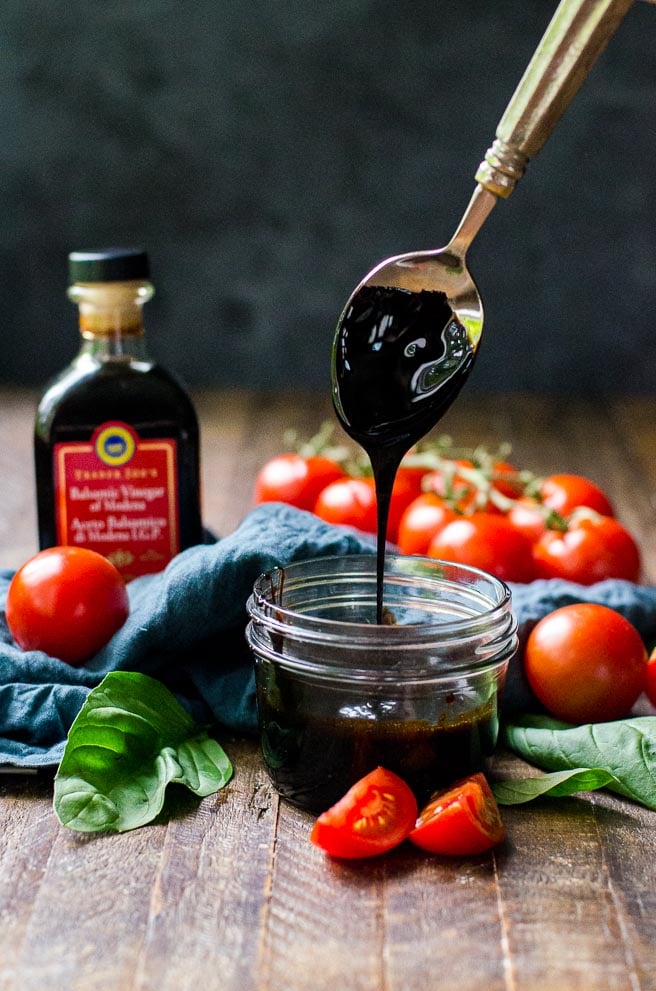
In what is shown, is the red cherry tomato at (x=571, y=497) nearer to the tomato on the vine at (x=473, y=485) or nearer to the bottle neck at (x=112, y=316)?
the tomato on the vine at (x=473, y=485)

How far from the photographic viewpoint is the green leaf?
→ 4.70 ft

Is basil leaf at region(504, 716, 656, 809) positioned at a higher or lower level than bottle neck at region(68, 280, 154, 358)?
lower

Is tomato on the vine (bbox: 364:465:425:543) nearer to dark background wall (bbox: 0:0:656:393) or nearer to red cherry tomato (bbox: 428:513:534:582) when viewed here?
red cherry tomato (bbox: 428:513:534:582)

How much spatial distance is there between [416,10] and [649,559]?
289 cm

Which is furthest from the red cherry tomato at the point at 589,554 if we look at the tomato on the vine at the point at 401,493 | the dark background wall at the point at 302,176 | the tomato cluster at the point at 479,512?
the dark background wall at the point at 302,176

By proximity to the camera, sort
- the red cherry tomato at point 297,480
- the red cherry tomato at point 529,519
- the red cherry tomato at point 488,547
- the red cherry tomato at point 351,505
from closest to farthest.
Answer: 1. the red cherry tomato at point 488,547
2. the red cherry tomato at point 529,519
3. the red cherry tomato at point 351,505
4. the red cherry tomato at point 297,480

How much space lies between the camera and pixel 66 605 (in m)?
1.70

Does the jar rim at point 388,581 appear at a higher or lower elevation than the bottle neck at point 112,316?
lower

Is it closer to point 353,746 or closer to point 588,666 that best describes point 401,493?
point 588,666

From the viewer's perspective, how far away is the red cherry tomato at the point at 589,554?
2.11 meters

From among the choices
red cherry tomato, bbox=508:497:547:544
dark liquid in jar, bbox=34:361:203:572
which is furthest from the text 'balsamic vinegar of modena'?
red cherry tomato, bbox=508:497:547:544

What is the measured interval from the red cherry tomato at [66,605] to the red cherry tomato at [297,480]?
0.78 meters

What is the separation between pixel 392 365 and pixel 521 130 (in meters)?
0.32

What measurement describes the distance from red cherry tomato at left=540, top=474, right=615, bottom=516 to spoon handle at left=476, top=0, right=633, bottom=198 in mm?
997
